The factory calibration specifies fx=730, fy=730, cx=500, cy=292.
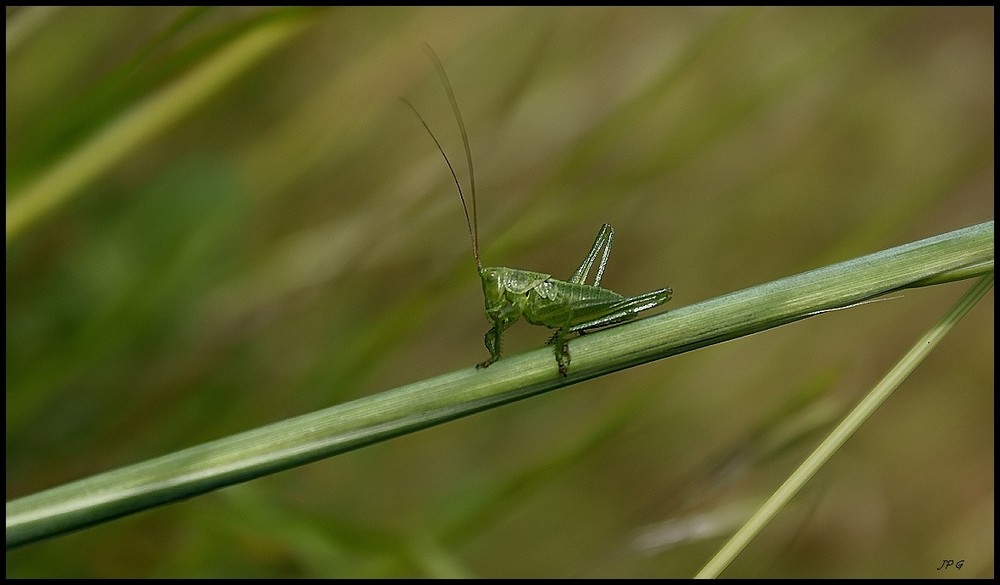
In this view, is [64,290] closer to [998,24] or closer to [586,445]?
[586,445]

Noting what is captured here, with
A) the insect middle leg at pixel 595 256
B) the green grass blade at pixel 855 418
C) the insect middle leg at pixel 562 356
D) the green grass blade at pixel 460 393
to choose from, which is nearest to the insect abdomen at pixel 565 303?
the insect middle leg at pixel 595 256

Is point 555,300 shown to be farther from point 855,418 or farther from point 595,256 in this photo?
point 855,418

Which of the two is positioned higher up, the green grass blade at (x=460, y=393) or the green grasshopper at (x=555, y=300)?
the green grasshopper at (x=555, y=300)

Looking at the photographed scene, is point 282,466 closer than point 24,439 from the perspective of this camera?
Yes

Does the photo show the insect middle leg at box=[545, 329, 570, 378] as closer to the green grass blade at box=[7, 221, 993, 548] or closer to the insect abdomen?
the green grass blade at box=[7, 221, 993, 548]

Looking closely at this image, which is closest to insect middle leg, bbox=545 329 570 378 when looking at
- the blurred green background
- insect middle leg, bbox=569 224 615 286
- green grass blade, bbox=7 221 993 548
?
green grass blade, bbox=7 221 993 548

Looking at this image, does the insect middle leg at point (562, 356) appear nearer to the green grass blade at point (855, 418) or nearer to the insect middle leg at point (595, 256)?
the green grass blade at point (855, 418)

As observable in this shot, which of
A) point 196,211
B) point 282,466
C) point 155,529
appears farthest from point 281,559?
point 282,466
